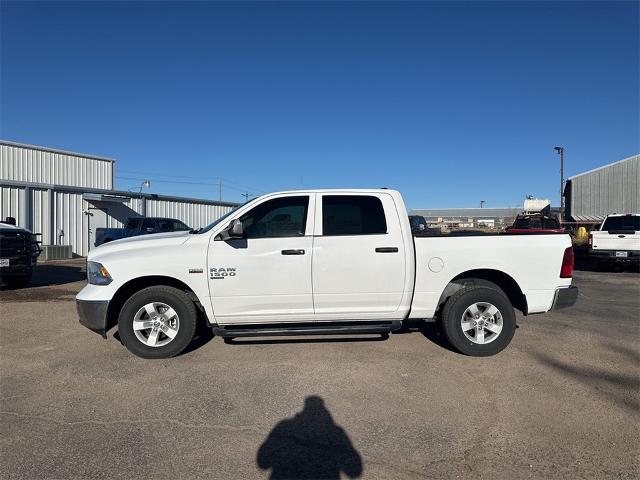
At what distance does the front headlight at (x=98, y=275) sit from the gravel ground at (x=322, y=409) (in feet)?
3.01

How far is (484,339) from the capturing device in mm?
5469

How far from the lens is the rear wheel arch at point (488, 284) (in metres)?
5.55

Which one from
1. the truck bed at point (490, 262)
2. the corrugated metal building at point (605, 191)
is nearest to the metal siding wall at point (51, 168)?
the truck bed at point (490, 262)

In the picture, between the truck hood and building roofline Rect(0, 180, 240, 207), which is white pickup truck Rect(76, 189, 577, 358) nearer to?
the truck hood

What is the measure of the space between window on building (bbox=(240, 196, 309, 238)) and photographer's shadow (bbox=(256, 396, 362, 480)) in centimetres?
218

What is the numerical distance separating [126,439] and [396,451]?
201cm

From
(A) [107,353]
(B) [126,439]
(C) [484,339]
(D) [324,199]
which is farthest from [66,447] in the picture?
(C) [484,339]

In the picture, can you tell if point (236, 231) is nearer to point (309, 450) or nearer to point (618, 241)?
point (309, 450)

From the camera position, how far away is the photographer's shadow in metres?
3.05

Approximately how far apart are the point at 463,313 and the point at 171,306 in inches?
133

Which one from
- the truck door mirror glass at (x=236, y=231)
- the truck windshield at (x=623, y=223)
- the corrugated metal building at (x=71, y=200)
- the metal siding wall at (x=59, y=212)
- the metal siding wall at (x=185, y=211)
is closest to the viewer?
the truck door mirror glass at (x=236, y=231)

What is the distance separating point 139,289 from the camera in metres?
5.51

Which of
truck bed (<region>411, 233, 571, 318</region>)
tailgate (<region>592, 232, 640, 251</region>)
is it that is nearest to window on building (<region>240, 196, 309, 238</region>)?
truck bed (<region>411, 233, 571, 318</region>)

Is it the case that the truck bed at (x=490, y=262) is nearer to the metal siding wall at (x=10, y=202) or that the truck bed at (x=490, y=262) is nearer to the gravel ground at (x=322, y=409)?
the gravel ground at (x=322, y=409)
